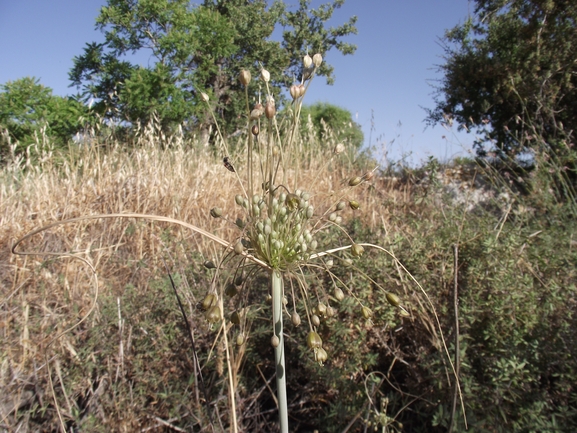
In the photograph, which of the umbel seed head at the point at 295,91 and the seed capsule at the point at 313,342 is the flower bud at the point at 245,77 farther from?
the seed capsule at the point at 313,342

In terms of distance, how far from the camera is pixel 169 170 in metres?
3.66

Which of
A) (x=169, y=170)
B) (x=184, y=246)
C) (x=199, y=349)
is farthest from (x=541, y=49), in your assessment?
(x=199, y=349)

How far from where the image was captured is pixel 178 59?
7.58 m

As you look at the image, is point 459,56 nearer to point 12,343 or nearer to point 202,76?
point 202,76

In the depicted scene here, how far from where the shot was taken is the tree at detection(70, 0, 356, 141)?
6.95 m

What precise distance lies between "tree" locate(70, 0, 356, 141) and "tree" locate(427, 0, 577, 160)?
99.4 inches

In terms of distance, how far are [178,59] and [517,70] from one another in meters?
5.95

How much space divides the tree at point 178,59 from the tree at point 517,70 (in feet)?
8.28

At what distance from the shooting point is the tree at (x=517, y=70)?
5.27 metres

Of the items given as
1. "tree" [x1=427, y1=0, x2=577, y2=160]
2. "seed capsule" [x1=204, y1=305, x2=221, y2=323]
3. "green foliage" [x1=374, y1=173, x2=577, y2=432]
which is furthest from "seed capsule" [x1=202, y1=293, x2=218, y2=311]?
"tree" [x1=427, y1=0, x2=577, y2=160]

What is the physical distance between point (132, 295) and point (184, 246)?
627mm

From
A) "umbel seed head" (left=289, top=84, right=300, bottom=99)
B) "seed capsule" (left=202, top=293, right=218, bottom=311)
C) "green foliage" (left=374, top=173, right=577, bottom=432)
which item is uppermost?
"umbel seed head" (left=289, top=84, right=300, bottom=99)

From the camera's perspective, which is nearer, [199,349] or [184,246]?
[199,349]

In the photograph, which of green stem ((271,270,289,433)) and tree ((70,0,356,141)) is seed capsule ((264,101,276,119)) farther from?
tree ((70,0,356,141))
